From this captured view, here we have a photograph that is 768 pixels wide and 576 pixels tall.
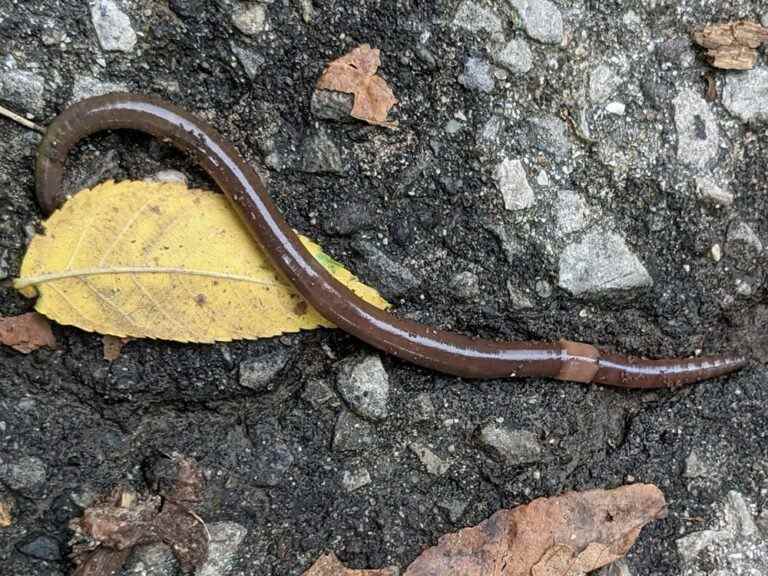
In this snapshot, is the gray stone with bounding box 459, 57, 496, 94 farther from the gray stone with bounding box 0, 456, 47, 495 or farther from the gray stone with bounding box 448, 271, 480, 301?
the gray stone with bounding box 0, 456, 47, 495

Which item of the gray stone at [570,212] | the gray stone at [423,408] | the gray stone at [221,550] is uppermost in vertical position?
the gray stone at [570,212]

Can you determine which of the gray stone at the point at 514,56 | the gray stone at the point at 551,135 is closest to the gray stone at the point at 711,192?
the gray stone at the point at 551,135

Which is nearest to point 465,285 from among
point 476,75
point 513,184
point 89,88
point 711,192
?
point 513,184

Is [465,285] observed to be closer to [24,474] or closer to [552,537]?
[552,537]

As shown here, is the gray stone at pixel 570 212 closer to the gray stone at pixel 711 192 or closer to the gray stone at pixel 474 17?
the gray stone at pixel 711 192

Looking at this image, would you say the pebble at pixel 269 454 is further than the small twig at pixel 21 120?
Yes
